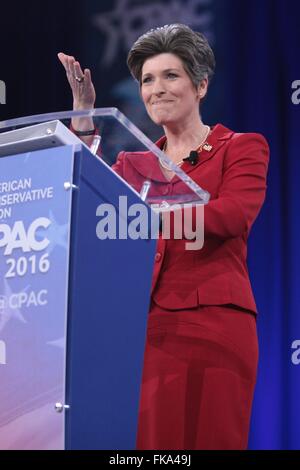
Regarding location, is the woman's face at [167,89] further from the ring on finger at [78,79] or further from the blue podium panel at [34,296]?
the blue podium panel at [34,296]

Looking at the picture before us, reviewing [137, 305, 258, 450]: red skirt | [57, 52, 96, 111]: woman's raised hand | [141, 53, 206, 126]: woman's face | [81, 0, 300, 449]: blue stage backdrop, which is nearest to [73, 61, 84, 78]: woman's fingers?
[57, 52, 96, 111]: woman's raised hand

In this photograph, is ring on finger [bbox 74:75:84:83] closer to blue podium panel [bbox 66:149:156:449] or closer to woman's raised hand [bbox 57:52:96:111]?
woman's raised hand [bbox 57:52:96:111]

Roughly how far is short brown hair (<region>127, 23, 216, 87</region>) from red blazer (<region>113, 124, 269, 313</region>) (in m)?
0.22

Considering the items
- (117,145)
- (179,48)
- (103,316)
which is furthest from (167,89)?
(103,316)

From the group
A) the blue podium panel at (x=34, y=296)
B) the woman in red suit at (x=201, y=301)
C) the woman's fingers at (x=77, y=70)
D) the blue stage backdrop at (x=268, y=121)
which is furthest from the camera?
the blue stage backdrop at (x=268, y=121)

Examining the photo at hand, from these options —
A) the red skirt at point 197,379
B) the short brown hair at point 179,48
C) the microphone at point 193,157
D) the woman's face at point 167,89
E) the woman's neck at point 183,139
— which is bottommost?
the red skirt at point 197,379

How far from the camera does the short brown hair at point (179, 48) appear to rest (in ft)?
6.91

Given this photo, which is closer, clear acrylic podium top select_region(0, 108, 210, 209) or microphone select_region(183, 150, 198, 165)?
clear acrylic podium top select_region(0, 108, 210, 209)

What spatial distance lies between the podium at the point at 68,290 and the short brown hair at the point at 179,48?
0.76 metres

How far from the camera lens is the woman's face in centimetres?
211

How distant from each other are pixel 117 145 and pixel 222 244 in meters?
0.62

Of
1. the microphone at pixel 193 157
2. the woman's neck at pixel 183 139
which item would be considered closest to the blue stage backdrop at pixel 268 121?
the woman's neck at pixel 183 139

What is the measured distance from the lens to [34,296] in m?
1.31

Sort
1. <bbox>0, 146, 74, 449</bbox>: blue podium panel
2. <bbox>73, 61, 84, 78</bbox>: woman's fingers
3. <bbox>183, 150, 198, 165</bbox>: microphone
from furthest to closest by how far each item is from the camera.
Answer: <bbox>183, 150, 198, 165</bbox>: microphone
<bbox>73, 61, 84, 78</bbox>: woman's fingers
<bbox>0, 146, 74, 449</bbox>: blue podium panel
